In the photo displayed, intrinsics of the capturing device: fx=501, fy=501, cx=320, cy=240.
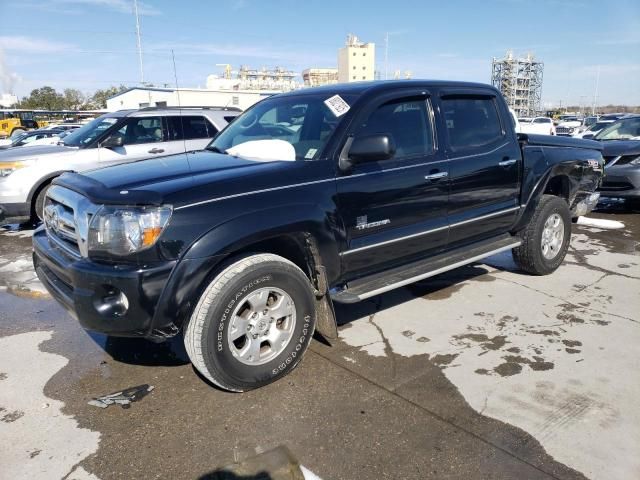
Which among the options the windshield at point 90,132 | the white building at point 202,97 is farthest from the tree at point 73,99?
the windshield at point 90,132

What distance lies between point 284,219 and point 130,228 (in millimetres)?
867

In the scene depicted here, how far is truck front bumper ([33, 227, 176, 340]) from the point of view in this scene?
2.65m

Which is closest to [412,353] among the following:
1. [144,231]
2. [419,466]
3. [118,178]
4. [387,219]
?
[387,219]

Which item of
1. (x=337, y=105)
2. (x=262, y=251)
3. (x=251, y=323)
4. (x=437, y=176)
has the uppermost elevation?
(x=337, y=105)

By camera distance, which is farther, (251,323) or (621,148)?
(621,148)

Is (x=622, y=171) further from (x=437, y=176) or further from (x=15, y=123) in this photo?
(x=15, y=123)

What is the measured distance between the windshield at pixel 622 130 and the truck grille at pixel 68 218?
33.9ft

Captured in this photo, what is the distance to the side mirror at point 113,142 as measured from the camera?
7.59m

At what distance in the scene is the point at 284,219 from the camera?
3008mm

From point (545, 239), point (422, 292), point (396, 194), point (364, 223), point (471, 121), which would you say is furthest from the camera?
point (545, 239)

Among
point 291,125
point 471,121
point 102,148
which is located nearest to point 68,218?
point 291,125

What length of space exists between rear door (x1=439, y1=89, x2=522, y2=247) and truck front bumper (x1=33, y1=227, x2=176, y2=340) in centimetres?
242

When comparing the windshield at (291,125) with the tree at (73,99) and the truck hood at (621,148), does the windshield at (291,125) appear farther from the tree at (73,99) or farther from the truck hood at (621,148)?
the tree at (73,99)

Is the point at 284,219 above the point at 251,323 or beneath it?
above
